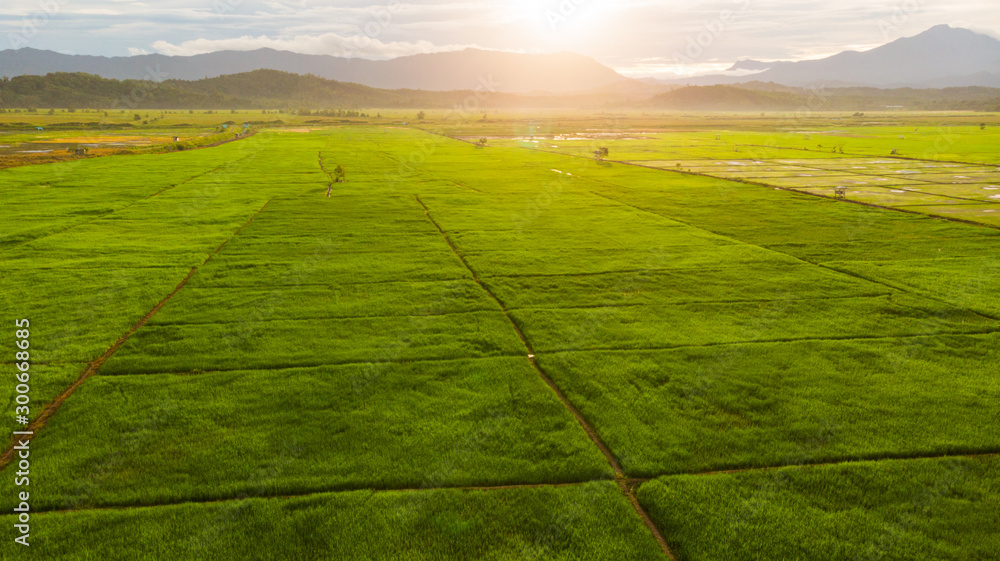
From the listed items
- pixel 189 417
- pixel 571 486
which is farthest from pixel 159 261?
pixel 571 486

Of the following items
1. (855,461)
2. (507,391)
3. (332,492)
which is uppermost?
(507,391)

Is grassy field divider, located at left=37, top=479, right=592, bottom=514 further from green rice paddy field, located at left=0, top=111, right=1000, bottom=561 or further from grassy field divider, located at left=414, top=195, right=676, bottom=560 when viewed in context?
grassy field divider, located at left=414, top=195, right=676, bottom=560

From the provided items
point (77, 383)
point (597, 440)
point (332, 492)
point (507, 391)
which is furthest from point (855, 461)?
point (77, 383)

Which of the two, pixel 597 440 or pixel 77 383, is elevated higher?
pixel 77 383

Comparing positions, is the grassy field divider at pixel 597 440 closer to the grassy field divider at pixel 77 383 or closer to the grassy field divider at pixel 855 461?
the grassy field divider at pixel 855 461

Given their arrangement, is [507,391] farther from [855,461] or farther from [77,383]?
[77,383]

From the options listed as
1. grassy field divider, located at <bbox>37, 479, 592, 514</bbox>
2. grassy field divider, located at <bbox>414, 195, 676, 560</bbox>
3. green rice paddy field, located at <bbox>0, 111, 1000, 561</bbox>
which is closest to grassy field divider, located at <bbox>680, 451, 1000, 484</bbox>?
green rice paddy field, located at <bbox>0, 111, 1000, 561</bbox>

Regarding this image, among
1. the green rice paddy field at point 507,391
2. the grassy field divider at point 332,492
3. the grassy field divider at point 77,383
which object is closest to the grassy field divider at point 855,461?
the green rice paddy field at point 507,391

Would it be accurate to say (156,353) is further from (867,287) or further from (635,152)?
(635,152)

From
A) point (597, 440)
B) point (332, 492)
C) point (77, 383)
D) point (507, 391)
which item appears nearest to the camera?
point (332, 492)
